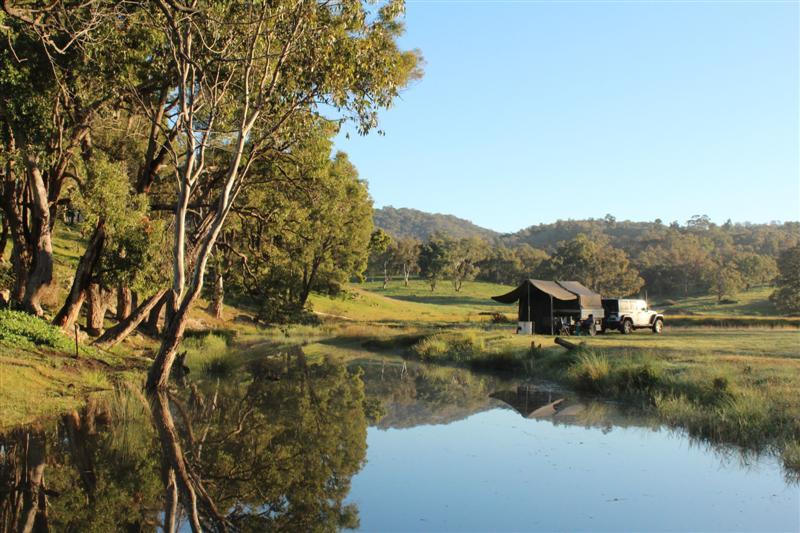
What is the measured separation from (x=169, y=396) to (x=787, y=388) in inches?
548

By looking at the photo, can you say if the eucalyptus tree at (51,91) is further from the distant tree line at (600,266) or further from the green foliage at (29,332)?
the distant tree line at (600,266)

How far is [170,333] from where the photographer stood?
14750 mm

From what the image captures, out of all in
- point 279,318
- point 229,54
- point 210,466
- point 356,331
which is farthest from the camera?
point 356,331

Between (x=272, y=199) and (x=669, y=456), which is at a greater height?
(x=272, y=199)

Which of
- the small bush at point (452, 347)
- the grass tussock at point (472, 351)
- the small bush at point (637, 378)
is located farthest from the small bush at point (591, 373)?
A: the small bush at point (452, 347)

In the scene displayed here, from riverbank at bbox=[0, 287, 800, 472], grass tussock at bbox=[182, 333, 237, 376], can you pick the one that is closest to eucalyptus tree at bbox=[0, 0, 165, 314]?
riverbank at bbox=[0, 287, 800, 472]

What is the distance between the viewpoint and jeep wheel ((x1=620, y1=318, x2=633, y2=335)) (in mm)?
35094

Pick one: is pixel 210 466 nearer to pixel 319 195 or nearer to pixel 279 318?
pixel 319 195

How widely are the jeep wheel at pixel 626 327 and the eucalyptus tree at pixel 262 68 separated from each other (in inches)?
897

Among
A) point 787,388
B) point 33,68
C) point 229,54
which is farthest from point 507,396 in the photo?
point 33,68

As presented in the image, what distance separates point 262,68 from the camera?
55.9ft

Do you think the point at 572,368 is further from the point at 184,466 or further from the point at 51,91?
the point at 51,91

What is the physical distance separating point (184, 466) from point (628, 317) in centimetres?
3101

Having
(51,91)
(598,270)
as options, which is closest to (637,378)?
(51,91)
